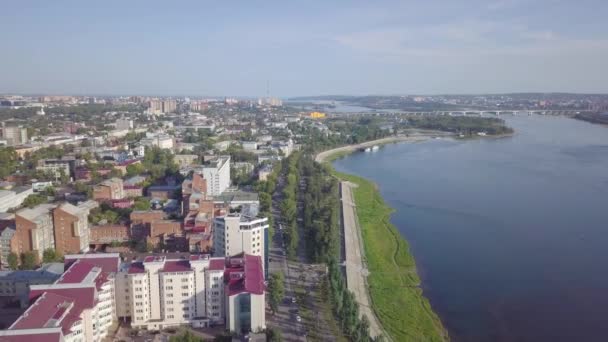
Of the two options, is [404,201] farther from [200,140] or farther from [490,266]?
[200,140]

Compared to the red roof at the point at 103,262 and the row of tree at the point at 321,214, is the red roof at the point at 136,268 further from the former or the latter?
the row of tree at the point at 321,214

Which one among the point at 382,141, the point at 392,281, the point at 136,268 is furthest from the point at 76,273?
the point at 382,141

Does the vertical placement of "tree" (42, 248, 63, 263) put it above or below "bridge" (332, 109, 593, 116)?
below

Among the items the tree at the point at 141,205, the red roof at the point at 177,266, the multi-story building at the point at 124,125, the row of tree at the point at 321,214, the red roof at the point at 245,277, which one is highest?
the multi-story building at the point at 124,125

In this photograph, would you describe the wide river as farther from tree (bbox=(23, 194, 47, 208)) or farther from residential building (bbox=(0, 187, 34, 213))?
residential building (bbox=(0, 187, 34, 213))

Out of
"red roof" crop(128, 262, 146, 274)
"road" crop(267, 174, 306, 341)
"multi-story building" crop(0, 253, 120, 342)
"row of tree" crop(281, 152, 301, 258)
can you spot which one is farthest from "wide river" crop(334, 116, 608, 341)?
"multi-story building" crop(0, 253, 120, 342)

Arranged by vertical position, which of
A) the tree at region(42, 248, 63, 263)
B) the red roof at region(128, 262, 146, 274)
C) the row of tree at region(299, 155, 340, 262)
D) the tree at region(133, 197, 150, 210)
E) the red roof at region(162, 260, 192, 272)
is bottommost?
the tree at region(42, 248, 63, 263)

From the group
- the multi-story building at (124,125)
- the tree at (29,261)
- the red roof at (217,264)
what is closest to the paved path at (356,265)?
the red roof at (217,264)
